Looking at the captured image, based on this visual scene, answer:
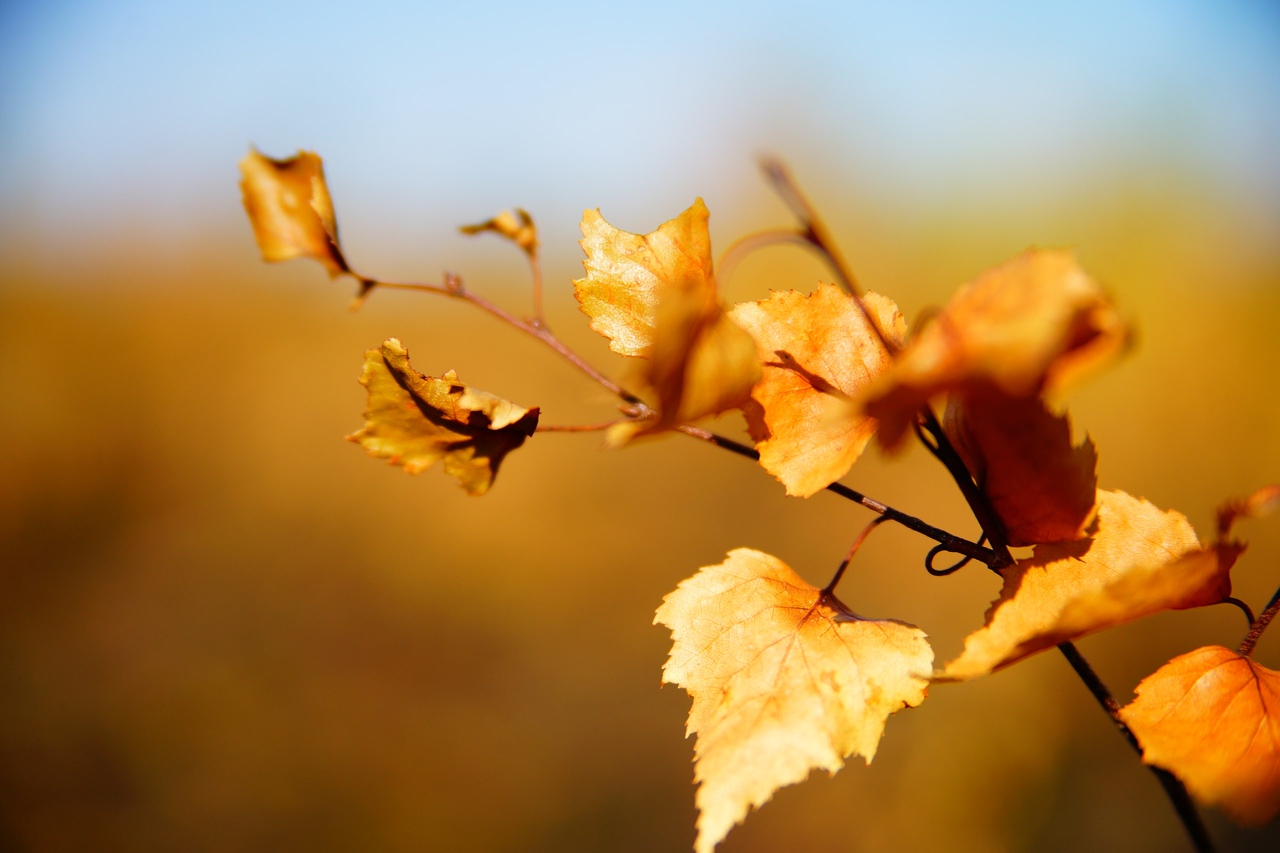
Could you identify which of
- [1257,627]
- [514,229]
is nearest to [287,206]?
[514,229]

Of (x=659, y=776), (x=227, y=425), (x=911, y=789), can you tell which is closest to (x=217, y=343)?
(x=227, y=425)

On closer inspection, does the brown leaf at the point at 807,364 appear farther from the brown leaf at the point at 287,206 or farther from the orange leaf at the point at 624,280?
the brown leaf at the point at 287,206

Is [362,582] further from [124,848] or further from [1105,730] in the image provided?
[1105,730]

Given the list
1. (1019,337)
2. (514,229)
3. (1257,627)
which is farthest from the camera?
(514,229)

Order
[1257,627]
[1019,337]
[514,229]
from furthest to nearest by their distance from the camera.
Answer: [514,229]
[1257,627]
[1019,337]

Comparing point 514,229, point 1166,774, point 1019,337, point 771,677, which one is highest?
point 514,229

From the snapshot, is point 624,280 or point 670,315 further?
point 624,280

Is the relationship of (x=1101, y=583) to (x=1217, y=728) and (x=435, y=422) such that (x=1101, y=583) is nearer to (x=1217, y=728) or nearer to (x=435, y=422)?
(x=1217, y=728)

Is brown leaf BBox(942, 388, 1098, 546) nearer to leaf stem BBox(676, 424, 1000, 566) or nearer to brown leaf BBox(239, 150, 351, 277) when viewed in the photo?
leaf stem BBox(676, 424, 1000, 566)
